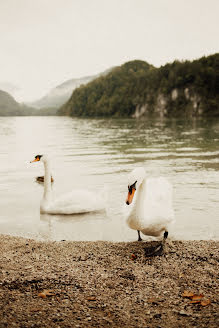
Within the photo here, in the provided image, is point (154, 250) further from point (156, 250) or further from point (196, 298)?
point (196, 298)

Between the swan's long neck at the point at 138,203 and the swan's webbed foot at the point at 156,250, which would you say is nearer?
the swan's webbed foot at the point at 156,250

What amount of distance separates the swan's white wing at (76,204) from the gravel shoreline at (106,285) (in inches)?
119

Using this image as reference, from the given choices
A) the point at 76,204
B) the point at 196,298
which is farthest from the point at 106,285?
the point at 76,204

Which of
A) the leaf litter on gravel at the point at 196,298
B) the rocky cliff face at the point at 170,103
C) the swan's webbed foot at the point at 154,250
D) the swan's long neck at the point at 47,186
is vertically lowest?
the swan's webbed foot at the point at 154,250

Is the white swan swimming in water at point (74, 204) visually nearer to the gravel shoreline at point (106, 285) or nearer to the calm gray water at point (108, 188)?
the calm gray water at point (108, 188)

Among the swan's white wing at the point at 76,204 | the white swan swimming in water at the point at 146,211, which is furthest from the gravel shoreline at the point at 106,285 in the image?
the swan's white wing at the point at 76,204

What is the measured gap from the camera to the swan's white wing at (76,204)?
9.27 metres

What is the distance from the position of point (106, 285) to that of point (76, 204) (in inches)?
193

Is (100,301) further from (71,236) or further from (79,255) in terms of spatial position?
(71,236)

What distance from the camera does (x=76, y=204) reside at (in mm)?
9258

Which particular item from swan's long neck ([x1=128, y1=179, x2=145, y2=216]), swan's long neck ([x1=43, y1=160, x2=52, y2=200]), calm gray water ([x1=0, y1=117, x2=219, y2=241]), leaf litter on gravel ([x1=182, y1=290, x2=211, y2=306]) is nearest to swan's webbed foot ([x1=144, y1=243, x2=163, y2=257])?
swan's long neck ([x1=128, y1=179, x2=145, y2=216])

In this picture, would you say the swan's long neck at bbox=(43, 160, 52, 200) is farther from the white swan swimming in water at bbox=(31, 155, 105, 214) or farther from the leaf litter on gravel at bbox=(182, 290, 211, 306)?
the leaf litter on gravel at bbox=(182, 290, 211, 306)

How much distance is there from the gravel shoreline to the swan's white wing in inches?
119

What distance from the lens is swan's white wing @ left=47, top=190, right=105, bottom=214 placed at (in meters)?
9.27
